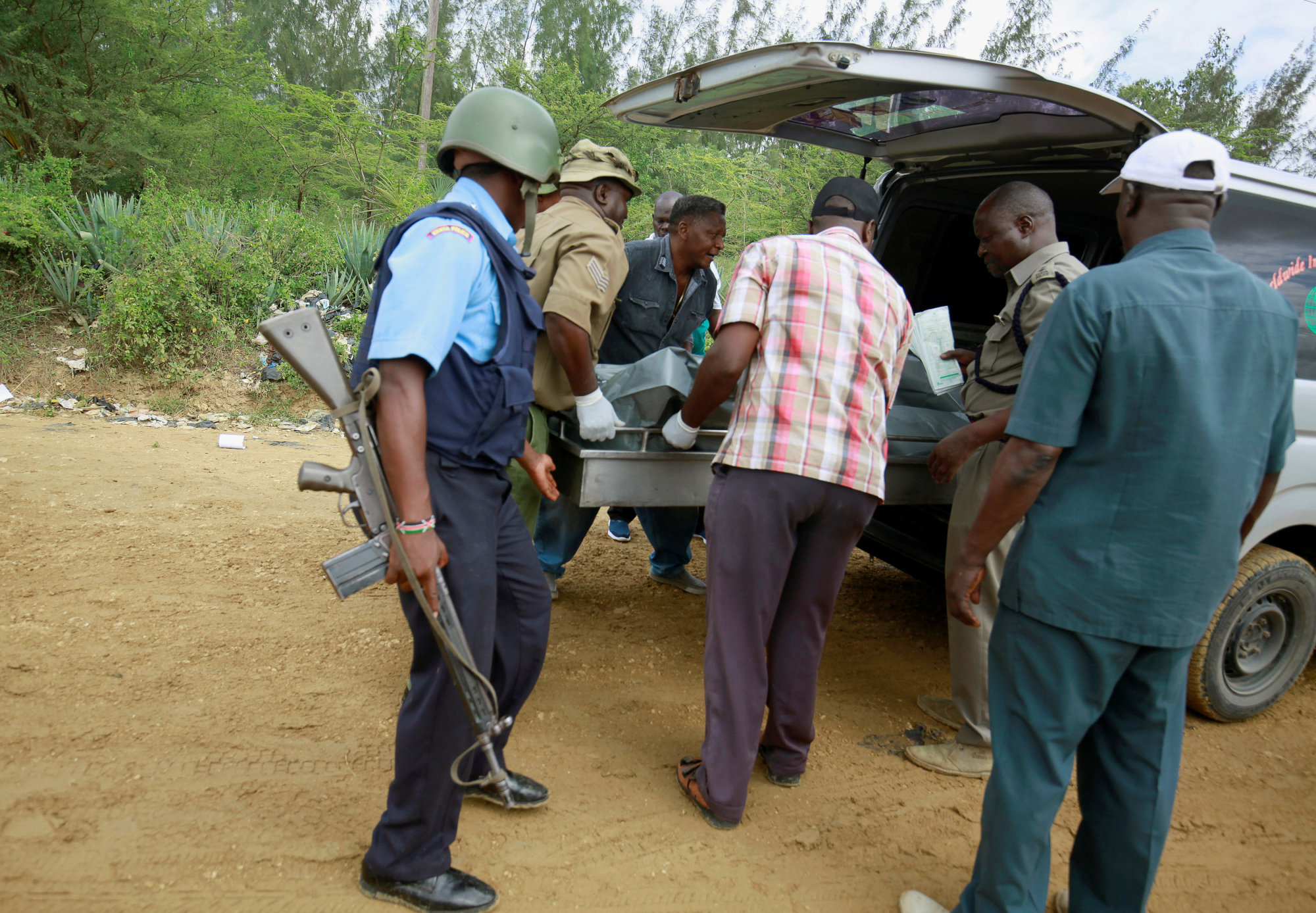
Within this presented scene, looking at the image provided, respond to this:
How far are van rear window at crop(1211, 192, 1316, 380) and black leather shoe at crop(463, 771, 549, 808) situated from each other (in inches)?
117

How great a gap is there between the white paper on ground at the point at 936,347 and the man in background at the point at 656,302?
998 millimetres

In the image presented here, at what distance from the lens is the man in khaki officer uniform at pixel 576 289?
283 centimetres

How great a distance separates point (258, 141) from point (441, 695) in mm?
15087

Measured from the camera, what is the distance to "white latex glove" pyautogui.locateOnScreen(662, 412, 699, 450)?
276cm

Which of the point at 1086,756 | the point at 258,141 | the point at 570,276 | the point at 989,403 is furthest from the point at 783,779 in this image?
the point at 258,141

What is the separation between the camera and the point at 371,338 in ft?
6.09

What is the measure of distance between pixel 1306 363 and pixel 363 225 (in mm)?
9324

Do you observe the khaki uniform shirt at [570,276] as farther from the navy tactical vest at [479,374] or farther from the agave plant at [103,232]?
the agave plant at [103,232]

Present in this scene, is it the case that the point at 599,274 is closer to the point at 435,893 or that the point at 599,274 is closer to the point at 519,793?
the point at 519,793

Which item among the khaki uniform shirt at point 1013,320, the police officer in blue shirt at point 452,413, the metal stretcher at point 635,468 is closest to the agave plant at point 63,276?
the metal stretcher at point 635,468

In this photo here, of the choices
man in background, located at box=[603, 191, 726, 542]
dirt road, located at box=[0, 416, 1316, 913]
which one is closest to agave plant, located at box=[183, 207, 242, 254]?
dirt road, located at box=[0, 416, 1316, 913]

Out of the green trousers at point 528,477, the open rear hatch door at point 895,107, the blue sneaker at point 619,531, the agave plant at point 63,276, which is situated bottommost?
the blue sneaker at point 619,531

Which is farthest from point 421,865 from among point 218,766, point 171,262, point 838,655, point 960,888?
point 171,262

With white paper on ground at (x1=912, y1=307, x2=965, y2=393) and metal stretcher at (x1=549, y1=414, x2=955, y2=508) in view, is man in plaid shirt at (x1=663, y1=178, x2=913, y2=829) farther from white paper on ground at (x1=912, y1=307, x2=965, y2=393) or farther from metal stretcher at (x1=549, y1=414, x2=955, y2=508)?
white paper on ground at (x1=912, y1=307, x2=965, y2=393)
